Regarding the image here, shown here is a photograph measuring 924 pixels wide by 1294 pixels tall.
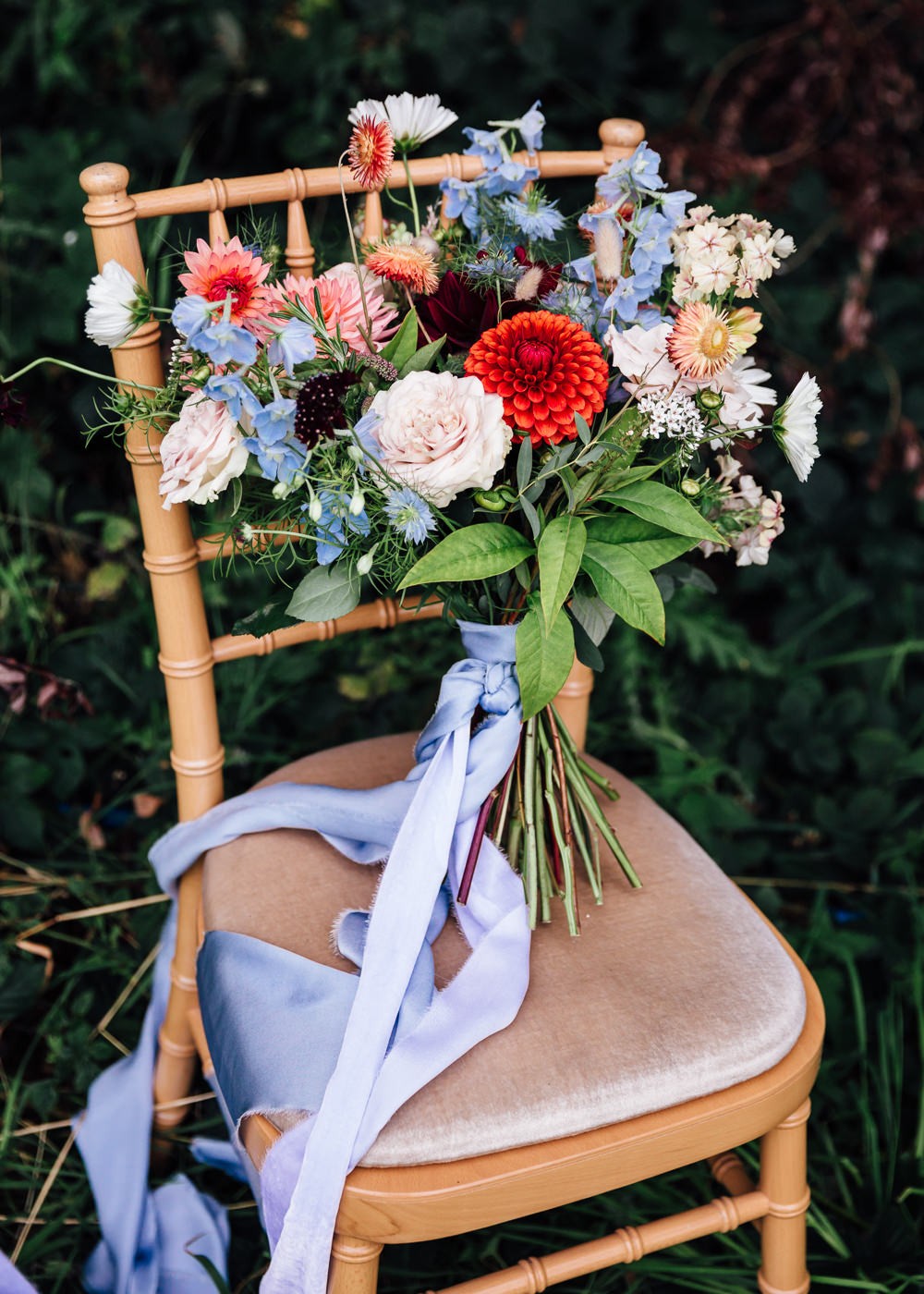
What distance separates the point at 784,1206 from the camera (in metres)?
1.08

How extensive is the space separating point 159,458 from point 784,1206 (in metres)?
0.88

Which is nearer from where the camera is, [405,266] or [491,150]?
[405,266]

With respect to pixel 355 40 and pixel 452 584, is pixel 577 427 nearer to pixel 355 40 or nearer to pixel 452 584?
pixel 452 584

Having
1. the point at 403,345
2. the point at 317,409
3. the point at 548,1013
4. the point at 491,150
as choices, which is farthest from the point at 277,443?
the point at 548,1013

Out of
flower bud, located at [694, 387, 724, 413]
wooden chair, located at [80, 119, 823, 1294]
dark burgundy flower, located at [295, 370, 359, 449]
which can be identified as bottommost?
wooden chair, located at [80, 119, 823, 1294]

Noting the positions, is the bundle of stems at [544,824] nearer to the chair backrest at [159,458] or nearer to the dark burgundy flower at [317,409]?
the chair backrest at [159,458]

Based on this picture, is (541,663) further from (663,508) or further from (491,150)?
(491,150)

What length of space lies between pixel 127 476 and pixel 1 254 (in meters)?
0.41

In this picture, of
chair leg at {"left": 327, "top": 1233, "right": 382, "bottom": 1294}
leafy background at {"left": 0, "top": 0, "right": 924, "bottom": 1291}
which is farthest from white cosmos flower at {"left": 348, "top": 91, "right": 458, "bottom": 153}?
chair leg at {"left": 327, "top": 1233, "right": 382, "bottom": 1294}

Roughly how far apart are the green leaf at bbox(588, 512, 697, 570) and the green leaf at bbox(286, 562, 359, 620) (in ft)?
0.64

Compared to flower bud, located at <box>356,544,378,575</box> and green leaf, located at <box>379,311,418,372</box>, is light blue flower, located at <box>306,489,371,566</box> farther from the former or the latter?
green leaf, located at <box>379,311,418,372</box>

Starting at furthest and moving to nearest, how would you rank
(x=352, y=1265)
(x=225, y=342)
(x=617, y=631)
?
(x=617, y=631)
(x=352, y=1265)
(x=225, y=342)

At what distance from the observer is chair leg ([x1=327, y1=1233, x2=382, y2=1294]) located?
2.97 feet

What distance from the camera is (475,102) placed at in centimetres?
206
